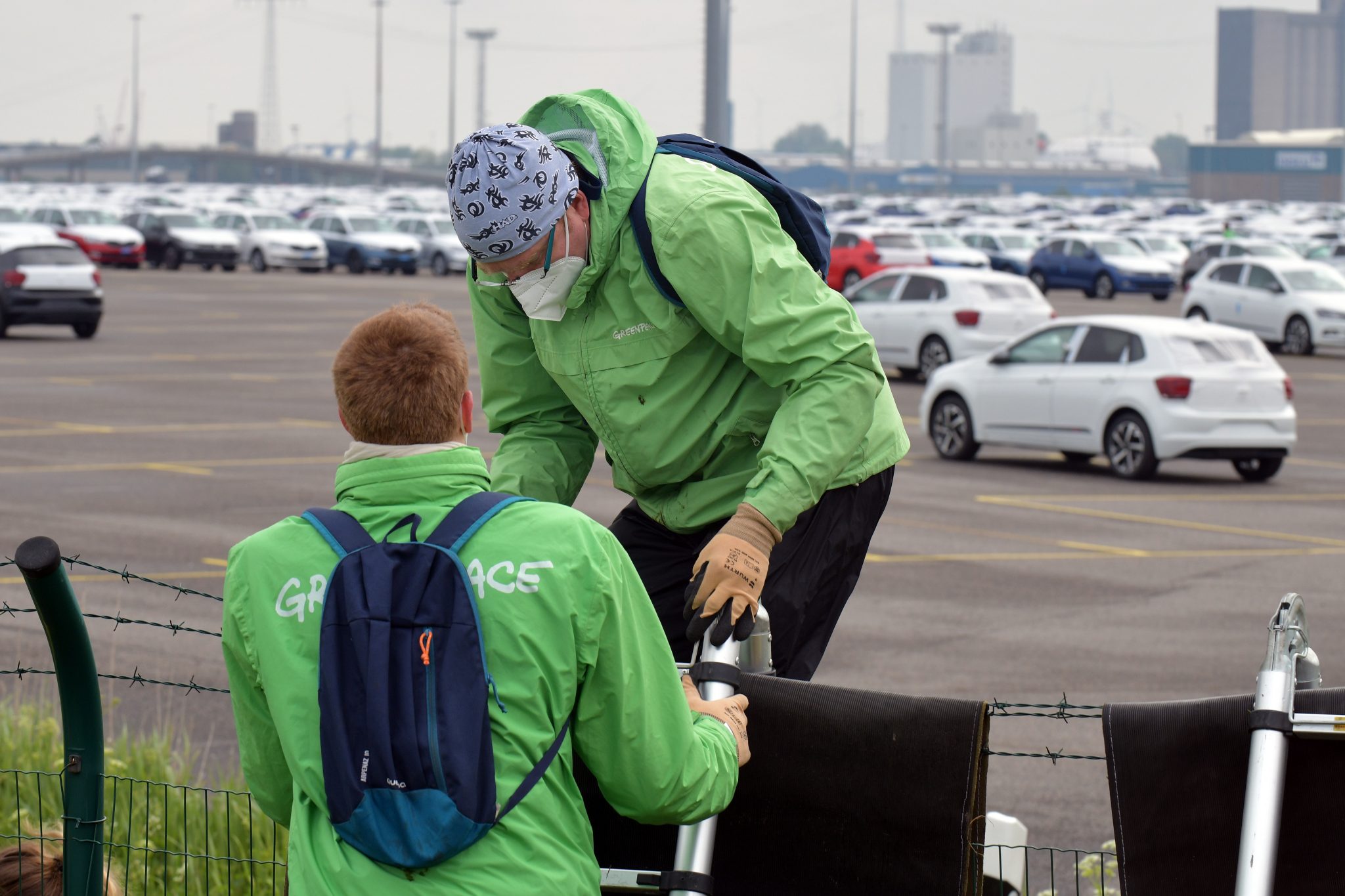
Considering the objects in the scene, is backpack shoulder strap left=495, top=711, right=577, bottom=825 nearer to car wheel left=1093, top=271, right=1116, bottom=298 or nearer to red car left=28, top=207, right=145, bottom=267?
car wheel left=1093, top=271, right=1116, bottom=298

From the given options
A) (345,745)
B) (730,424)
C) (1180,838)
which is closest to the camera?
(345,745)

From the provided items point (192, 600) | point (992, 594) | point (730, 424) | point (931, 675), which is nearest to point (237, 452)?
point (192, 600)

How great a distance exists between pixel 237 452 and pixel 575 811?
16.2 m

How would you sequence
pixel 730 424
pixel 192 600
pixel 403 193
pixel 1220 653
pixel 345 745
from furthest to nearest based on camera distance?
pixel 403 193 < pixel 192 600 < pixel 1220 653 < pixel 730 424 < pixel 345 745

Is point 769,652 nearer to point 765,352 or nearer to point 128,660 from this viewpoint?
point 765,352

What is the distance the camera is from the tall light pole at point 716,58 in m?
16.5

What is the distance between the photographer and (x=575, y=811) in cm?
291

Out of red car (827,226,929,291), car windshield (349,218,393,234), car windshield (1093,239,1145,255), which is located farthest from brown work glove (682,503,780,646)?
car windshield (349,218,393,234)

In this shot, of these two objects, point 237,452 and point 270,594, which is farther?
point 237,452

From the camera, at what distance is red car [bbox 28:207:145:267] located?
53.2 m

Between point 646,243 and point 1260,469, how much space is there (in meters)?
15.9

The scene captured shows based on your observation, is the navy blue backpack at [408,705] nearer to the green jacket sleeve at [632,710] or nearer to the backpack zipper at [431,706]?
the backpack zipper at [431,706]

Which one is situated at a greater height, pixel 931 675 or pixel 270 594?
Answer: pixel 270 594

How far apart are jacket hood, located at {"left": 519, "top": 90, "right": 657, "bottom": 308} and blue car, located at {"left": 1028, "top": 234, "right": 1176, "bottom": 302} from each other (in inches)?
1826
